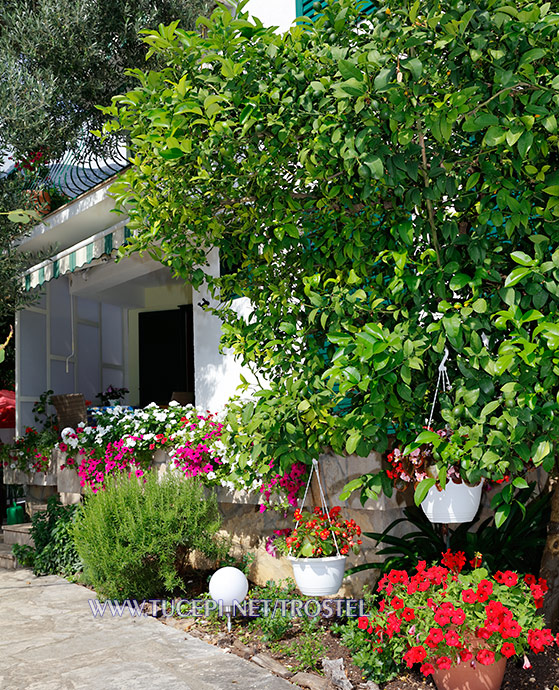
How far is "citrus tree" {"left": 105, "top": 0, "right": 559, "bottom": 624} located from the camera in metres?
3.19

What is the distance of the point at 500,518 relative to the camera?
3363 mm

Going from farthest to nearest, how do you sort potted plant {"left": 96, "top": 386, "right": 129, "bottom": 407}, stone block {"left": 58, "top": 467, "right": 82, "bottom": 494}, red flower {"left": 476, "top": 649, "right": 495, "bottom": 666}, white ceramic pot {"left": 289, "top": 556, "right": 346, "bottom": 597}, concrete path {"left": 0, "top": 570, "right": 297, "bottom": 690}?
1. potted plant {"left": 96, "top": 386, "right": 129, "bottom": 407}
2. stone block {"left": 58, "top": 467, "right": 82, "bottom": 494}
3. white ceramic pot {"left": 289, "top": 556, "right": 346, "bottom": 597}
4. concrete path {"left": 0, "top": 570, "right": 297, "bottom": 690}
5. red flower {"left": 476, "top": 649, "right": 495, "bottom": 666}

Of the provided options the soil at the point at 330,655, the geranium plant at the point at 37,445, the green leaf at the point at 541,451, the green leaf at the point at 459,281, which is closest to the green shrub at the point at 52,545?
the geranium plant at the point at 37,445

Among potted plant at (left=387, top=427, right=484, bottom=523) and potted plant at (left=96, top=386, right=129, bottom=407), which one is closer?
potted plant at (left=387, top=427, right=484, bottom=523)

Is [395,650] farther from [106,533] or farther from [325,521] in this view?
[106,533]

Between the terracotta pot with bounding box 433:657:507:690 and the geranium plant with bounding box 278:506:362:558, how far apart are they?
110 cm

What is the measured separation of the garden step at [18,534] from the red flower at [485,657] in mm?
6925

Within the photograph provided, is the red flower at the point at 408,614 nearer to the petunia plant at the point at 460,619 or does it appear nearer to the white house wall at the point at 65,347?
the petunia plant at the point at 460,619

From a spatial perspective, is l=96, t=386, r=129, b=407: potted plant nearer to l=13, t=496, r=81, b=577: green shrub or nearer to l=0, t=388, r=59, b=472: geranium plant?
l=0, t=388, r=59, b=472: geranium plant

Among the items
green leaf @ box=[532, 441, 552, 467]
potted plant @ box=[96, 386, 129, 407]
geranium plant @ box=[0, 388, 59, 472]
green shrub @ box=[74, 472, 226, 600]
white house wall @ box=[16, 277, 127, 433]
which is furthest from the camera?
potted plant @ box=[96, 386, 129, 407]

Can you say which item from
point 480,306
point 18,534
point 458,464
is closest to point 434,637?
point 458,464

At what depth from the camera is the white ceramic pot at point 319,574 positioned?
185 inches

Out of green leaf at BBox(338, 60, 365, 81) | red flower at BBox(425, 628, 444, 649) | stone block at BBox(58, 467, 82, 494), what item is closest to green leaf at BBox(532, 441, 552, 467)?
red flower at BBox(425, 628, 444, 649)

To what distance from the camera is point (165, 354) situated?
499 inches
